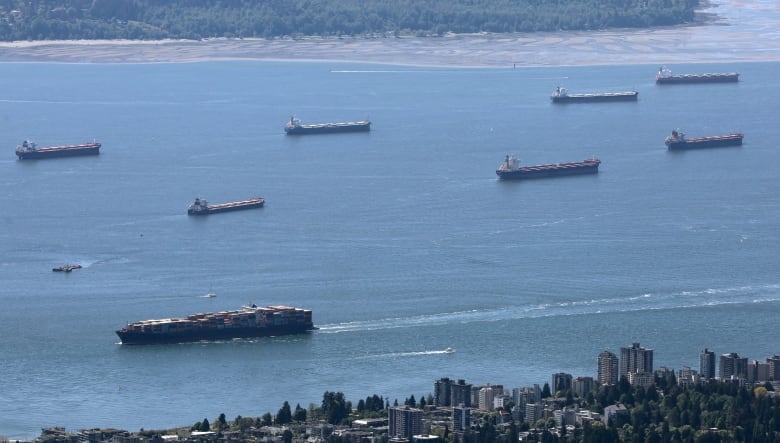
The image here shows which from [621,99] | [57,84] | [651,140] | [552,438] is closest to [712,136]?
[651,140]

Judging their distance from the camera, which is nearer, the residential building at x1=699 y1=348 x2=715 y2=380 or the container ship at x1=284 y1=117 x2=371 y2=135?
the residential building at x1=699 y1=348 x2=715 y2=380

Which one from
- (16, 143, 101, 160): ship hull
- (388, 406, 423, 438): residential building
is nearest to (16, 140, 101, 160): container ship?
(16, 143, 101, 160): ship hull

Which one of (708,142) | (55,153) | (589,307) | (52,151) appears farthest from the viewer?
(55,153)

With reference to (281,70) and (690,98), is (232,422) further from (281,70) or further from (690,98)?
(281,70)

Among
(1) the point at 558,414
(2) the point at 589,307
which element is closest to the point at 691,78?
(2) the point at 589,307

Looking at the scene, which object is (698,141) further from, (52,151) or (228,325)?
(228,325)

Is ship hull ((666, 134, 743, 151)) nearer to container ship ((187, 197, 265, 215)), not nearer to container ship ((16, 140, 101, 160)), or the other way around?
container ship ((187, 197, 265, 215))

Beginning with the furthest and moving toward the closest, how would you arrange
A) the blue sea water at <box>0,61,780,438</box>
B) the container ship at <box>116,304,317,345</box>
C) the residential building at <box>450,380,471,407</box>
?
1. the container ship at <box>116,304,317,345</box>
2. the blue sea water at <box>0,61,780,438</box>
3. the residential building at <box>450,380,471,407</box>
